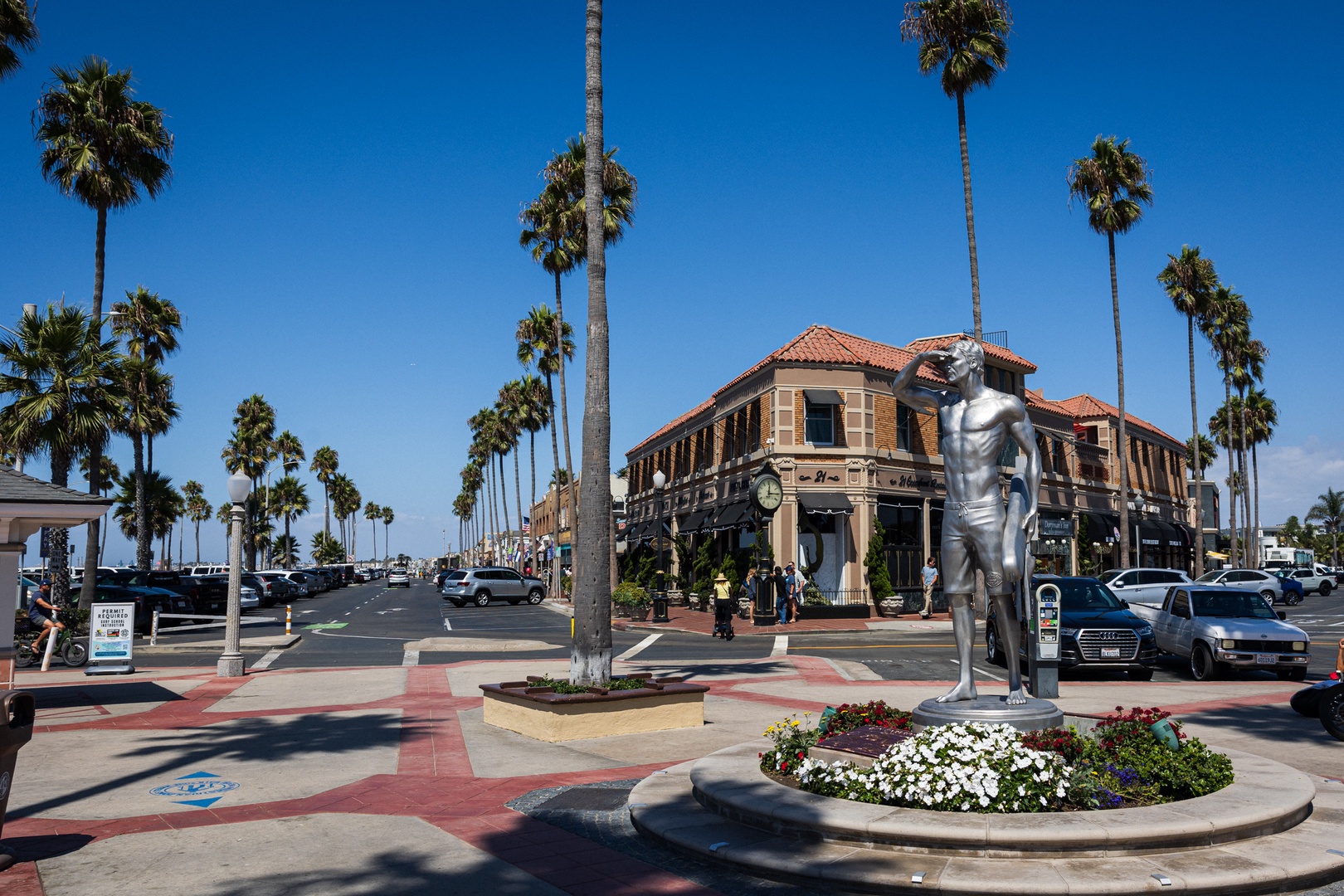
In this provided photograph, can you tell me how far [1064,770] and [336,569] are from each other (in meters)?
81.8

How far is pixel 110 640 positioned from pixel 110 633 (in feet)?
0.38

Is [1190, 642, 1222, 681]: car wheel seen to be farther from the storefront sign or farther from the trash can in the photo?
the storefront sign

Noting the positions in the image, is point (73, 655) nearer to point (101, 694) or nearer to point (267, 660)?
point (267, 660)

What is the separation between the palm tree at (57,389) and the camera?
2417cm

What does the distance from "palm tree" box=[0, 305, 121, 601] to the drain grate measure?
21.4 meters

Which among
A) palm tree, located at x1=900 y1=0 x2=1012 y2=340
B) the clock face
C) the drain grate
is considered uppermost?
palm tree, located at x1=900 y1=0 x2=1012 y2=340

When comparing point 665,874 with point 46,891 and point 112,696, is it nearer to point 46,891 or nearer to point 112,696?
point 46,891

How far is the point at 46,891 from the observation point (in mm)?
5660

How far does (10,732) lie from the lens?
232 inches

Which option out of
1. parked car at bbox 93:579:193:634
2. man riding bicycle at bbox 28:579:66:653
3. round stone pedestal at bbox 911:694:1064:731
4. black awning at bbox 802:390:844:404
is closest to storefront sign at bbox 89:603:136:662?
man riding bicycle at bbox 28:579:66:653

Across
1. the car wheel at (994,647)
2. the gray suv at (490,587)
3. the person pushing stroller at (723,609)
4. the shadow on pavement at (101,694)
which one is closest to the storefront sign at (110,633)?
the shadow on pavement at (101,694)

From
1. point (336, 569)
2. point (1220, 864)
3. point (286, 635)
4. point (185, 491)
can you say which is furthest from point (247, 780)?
point (185, 491)

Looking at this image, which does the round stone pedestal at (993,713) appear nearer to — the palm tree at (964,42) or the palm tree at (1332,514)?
the palm tree at (964,42)

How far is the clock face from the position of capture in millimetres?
31859
